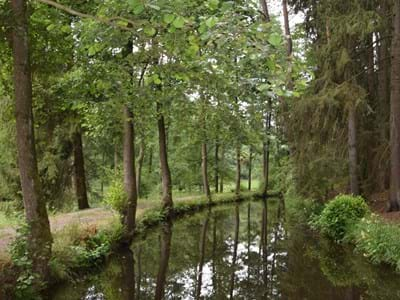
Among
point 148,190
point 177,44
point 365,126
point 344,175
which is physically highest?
point 177,44

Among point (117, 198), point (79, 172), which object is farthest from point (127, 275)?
point (79, 172)

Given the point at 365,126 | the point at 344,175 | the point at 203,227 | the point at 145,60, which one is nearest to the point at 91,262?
the point at 145,60

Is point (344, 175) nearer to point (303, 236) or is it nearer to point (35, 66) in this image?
point (303, 236)

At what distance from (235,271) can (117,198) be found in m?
4.27

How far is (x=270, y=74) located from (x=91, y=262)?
24.8 feet

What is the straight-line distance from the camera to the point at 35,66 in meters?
9.44

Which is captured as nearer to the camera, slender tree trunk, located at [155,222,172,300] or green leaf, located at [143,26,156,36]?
green leaf, located at [143,26,156,36]

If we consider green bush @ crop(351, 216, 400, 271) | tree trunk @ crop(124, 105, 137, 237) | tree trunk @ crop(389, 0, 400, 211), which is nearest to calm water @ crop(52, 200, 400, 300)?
green bush @ crop(351, 216, 400, 271)

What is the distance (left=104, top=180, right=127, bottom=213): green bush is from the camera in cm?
1322

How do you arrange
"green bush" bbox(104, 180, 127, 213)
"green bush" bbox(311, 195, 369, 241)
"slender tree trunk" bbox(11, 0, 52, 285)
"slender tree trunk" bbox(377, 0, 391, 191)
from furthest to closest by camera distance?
"slender tree trunk" bbox(377, 0, 391, 191) < "green bush" bbox(311, 195, 369, 241) < "green bush" bbox(104, 180, 127, 213) < "slender tree trunk" bbox(11, 0, 52, 285)

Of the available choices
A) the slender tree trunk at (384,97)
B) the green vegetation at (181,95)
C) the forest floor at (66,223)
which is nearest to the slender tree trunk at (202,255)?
the green vegetation at (181,95)

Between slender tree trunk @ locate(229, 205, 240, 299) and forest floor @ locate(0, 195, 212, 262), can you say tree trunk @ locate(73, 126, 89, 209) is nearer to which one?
forest floor @ locate(0, 195, 212, 262)

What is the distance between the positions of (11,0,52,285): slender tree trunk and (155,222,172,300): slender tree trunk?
2.40 m

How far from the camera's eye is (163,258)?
12500 millimetres
